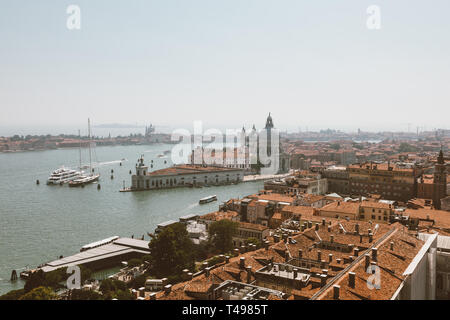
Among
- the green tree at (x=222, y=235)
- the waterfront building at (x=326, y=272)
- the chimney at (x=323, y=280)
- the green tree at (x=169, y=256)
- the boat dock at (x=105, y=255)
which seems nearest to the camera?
the waterfront building at (x=326, y=272)

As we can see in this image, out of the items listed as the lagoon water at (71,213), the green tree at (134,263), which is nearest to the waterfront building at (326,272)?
the green tree at (134,263)

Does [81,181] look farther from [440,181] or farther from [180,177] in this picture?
[440,181]

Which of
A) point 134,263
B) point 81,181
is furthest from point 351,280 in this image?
point 81,181

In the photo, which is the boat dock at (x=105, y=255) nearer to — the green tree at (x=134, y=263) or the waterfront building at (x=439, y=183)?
the green tree at (x=134, y=263)

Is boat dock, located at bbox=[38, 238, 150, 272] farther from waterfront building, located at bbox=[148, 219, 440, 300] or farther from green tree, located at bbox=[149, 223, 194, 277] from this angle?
waterfront building, located at bbox=[148, 219, 440, 300]

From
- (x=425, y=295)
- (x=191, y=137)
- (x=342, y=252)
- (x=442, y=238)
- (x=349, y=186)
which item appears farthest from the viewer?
(x=191, y=137)
